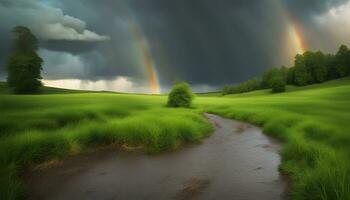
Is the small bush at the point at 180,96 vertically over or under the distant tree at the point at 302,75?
under

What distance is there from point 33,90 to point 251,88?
4798 inches

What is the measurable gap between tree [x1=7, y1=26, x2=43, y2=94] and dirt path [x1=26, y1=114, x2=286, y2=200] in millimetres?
46860

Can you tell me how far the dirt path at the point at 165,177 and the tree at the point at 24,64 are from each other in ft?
154

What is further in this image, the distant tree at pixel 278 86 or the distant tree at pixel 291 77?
the distant tree at pixel 291 77

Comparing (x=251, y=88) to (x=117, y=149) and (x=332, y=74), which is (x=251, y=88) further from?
(x=117, y=149)

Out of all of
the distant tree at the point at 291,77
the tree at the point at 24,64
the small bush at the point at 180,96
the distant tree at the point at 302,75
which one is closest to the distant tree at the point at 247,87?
the distant tree at the point at 291,77

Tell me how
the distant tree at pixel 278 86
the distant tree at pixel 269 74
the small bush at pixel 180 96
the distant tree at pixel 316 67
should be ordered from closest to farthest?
1. the small bush at pixel 180 96
2. the distant tree at pixel 278 86
3. the distant tree at pixel 316 67
4. the distant tree at pixel 269 74

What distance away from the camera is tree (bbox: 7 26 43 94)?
49.2 meters

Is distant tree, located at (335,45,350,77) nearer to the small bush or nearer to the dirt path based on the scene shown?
the small bush

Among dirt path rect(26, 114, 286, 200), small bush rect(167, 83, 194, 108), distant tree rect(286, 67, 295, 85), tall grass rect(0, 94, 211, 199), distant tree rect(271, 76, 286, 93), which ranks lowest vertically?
dirt path rect(26, 114, 286, 200)

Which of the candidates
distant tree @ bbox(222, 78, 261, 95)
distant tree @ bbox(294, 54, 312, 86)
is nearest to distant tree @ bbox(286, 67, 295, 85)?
distant tree @ bbox(294, 54, 312, 86)

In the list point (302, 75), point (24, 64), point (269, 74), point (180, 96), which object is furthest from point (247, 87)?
point (24, 64)

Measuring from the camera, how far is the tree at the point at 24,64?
161 ft

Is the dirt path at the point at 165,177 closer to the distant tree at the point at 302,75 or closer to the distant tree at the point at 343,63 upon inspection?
the distant tree at the point at 302,75
